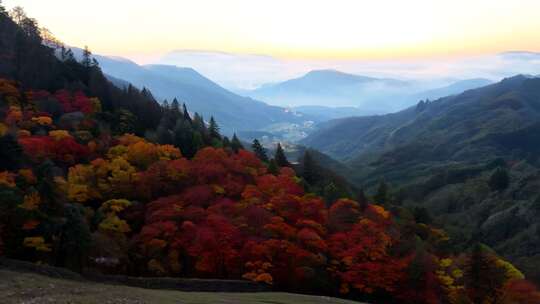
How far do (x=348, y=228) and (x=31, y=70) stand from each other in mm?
92353

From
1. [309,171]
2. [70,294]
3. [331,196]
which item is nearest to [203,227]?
[70,294]

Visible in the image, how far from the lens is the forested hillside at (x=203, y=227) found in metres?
56.7

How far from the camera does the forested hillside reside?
56656 mm

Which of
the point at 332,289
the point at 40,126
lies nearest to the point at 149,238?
the point at 332,289

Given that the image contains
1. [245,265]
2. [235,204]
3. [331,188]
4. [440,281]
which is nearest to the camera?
[245,265]

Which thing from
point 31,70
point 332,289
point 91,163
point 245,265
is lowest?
point 332,289

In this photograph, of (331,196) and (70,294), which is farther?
(331,196)

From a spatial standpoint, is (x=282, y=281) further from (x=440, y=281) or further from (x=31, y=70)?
(x=31, y=70)

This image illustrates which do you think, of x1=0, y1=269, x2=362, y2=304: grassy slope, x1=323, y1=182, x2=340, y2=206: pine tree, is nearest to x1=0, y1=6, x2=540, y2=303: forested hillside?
x1=323, y1=182, x2=340, y2=206: pine tree

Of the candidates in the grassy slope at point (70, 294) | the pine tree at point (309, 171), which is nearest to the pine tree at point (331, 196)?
the pine tree at point (309, 171)

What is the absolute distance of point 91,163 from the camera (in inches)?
3100

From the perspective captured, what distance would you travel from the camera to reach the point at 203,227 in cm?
6050

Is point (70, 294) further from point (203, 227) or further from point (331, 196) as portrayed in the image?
point (331, 196)

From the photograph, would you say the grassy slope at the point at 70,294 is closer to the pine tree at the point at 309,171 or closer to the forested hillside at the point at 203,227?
the forested hillside at the point at 203,227
